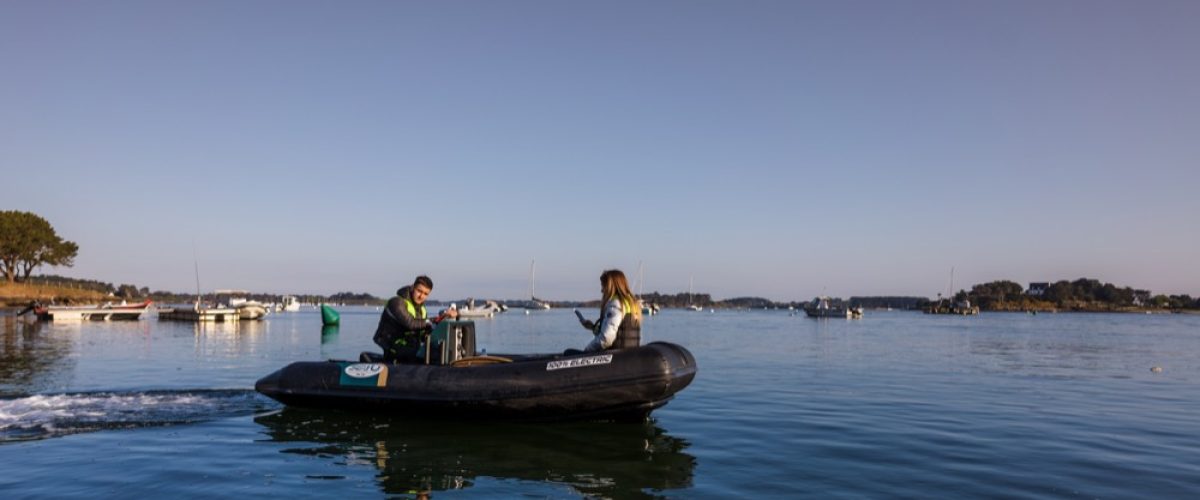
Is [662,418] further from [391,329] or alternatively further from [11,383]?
[11,383]

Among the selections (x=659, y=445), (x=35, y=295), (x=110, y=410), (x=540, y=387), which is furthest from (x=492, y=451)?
(x=35, y=295)

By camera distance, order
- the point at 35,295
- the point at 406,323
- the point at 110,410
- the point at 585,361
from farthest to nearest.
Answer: the point at 35,295 < the point at 110,410 < the point at 406,323 < the point at 585,361

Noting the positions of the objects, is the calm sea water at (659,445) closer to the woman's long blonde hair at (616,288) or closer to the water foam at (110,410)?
the water foam at (110,410)

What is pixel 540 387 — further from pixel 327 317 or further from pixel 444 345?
pixel 327 317

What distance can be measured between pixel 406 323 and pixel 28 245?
89647 millimetres

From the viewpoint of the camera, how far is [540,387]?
10.1 metres

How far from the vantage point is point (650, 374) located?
9.84 metres

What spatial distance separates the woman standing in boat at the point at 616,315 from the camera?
1002 cm

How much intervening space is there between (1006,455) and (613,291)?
5246 mm

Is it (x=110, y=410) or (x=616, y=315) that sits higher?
(x=616, y=315)

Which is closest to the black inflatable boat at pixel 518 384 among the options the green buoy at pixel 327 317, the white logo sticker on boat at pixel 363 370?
the white logo sticker on boat at pixel 363 370

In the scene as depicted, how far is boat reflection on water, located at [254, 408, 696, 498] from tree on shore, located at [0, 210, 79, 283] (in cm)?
8615

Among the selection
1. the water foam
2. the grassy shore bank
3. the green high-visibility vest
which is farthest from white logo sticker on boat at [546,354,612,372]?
the grassy shore bank

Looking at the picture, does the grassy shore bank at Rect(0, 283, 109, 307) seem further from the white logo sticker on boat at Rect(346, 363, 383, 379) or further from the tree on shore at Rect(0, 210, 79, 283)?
the white logo sticker on boat at Rect(346, 363, 383, 379)
